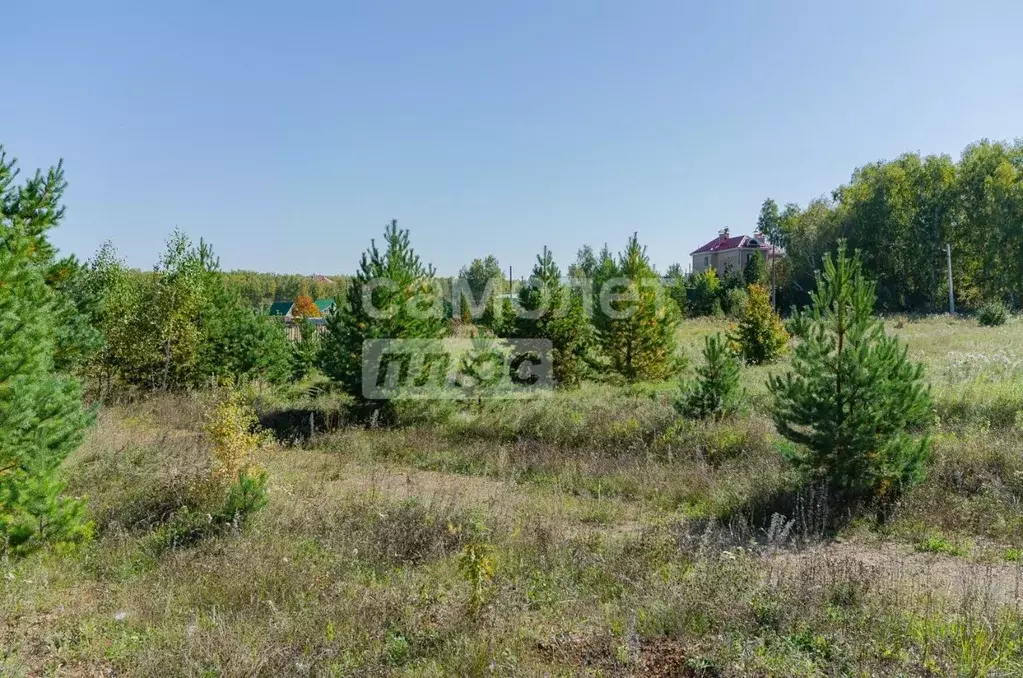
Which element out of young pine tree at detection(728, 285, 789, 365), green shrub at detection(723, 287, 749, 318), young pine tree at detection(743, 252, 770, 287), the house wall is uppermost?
the house wall

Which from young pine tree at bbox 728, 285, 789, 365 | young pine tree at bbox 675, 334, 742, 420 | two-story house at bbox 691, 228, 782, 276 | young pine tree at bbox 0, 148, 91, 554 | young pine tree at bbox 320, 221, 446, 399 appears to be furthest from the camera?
two-story house at bbox 691, 228, 782, 276

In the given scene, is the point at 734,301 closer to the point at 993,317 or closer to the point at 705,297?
the point at 705,297

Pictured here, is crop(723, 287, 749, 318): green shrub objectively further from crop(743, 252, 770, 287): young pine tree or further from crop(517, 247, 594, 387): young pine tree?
crop(517, 247, 594, 387): young pine tree

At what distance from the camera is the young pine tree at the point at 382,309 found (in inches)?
572

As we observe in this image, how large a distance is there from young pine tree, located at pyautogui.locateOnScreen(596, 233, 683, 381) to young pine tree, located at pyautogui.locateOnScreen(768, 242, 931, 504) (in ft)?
34.4

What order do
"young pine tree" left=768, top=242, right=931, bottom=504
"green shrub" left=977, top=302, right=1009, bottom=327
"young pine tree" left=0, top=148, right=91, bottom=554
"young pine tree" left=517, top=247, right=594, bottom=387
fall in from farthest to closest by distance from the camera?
"green shrub" left=977, top=302, right=1009, bottom=327
"young pine tree" left=517, top=247, right=594, bottom=387
"young pine tree" left=768, top=242, right=931, bottom=504
"young pine tree" left=0, top=148, right=91, bottom=554

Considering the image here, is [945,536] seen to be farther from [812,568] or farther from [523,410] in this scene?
[523,410]

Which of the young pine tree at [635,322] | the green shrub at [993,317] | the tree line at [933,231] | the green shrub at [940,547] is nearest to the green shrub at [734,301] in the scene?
the tree line at [933,231]

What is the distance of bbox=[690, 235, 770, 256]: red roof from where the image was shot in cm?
6569

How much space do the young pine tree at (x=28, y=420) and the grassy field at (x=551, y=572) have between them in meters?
0.36

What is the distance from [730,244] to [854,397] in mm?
65570

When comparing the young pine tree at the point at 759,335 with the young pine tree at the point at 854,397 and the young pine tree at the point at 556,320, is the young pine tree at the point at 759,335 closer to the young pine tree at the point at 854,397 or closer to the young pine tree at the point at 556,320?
the young pine tree at the point at 556,320

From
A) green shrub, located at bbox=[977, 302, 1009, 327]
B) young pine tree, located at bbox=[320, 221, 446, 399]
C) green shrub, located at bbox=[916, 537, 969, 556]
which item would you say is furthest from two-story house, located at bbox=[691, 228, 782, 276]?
green shrub, located at bbox=[916, 537, 969, 556]

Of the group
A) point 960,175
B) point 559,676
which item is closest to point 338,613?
point 559,676
